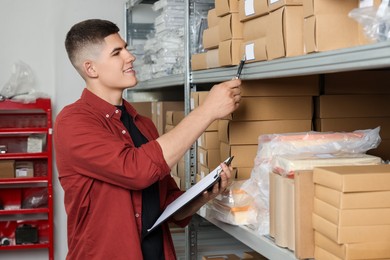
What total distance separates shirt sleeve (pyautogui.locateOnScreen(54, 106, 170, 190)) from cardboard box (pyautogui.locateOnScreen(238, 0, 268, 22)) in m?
0.56

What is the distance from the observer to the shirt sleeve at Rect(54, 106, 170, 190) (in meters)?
1.88

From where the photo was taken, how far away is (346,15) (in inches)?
59.5

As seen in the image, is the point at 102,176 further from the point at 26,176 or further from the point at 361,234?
the point at 26,176

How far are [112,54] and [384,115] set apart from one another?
1115 mm

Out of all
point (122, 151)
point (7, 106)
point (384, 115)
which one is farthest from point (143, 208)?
point (7, 106)

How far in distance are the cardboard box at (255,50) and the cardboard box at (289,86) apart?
0.70 ft

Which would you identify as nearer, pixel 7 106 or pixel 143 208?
pixel 143 208

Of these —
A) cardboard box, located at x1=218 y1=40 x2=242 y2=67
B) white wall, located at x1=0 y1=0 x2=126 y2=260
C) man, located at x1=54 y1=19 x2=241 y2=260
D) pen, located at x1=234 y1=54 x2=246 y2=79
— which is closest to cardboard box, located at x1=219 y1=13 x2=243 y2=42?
cardboard box, located at x1=218 y1=40 x2=242 y2=67

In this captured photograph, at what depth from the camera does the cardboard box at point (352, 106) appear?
2230 millimetres

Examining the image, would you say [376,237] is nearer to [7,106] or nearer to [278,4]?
[278,4]

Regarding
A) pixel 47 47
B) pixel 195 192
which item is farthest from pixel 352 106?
pixel 47 47

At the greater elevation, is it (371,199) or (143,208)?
(371,199)

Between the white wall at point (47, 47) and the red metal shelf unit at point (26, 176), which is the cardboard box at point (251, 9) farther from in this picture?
the white wall at point (47, 47)

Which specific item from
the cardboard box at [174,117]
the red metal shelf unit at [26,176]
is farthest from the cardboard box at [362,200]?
the red metal shelf unit at [26,176]
